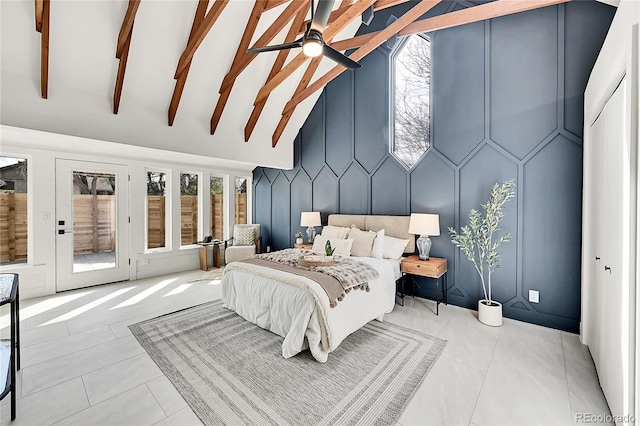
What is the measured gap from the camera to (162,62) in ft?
12.8

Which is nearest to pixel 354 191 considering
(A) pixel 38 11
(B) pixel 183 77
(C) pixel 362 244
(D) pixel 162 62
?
(C) pixel 362 244

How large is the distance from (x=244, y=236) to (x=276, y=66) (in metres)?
3.54

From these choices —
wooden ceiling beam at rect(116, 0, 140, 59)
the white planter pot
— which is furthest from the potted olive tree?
wooden ceiling beam at rect(116, 0, 140, 59)

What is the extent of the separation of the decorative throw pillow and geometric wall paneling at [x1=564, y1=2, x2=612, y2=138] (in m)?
5.60

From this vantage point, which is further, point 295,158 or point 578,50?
point 295,158

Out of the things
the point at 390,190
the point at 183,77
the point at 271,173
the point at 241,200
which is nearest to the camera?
the point at 183,77

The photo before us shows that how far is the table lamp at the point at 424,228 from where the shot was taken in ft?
12.5

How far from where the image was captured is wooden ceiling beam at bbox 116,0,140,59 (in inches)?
119

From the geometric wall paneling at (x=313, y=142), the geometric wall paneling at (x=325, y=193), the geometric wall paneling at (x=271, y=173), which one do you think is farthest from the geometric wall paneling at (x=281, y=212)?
the geometric wall paneling at (x=325, y=193)

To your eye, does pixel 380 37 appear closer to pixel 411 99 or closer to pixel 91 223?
pixel 411 99

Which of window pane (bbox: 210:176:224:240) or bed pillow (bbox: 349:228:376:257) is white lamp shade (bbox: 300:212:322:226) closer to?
bed pillow (bbox: 349:228:376:257)

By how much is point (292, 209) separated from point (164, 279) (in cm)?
289

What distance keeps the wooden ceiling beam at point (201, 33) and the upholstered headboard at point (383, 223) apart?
3.35 meters

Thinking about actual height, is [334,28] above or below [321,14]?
above
